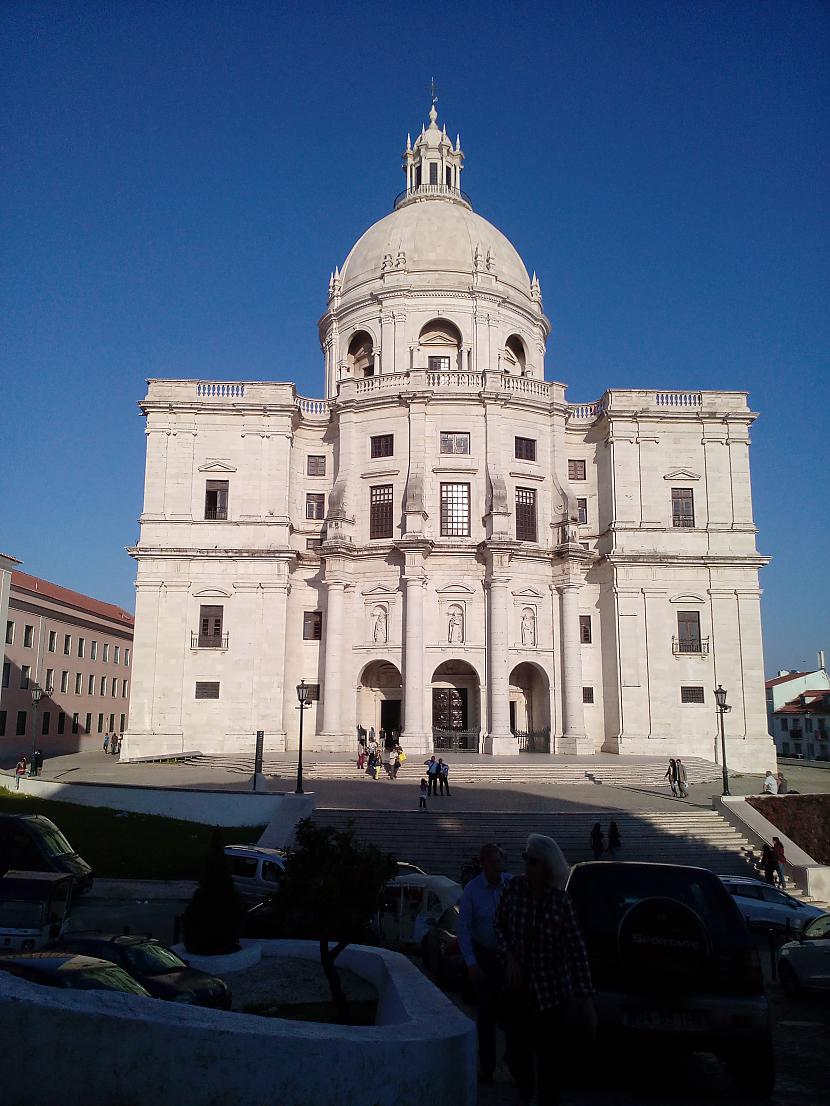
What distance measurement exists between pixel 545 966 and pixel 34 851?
48.5 ft

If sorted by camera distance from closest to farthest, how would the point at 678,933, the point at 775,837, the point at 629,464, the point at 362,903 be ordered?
the point at 678,933 → the point at 362,903 → the point at 775,837 → the point at 629,464

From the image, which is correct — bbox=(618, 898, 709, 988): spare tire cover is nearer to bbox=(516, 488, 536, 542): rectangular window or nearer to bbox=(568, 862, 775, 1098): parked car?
bbox=(568, 862, 775, 1098): parked car

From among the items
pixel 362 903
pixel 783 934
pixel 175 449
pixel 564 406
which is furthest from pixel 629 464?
pixel 362 903

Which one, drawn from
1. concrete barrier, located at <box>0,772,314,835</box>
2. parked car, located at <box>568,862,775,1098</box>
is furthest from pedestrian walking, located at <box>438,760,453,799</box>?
parked car, located at <box>568,862,775,1098</box>

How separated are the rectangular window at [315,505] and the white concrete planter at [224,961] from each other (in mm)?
34637

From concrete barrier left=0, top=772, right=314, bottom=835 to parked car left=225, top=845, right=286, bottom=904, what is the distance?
240 inches

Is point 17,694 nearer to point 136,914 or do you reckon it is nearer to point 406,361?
point 406,361

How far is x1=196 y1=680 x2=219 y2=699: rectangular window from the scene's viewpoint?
1596 inches

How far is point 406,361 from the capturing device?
46406mm

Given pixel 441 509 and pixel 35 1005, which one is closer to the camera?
pixel 35 1005

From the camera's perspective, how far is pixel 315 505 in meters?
45.6

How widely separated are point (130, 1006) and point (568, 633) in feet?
126

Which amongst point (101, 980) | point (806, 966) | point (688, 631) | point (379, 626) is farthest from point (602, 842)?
point (688, 631)

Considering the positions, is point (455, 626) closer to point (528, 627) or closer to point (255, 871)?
point (528, 627)
